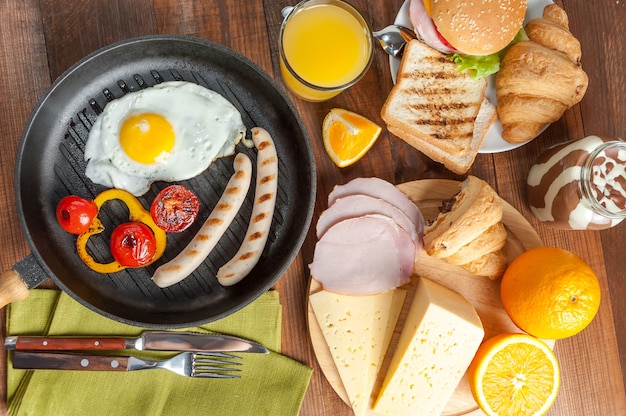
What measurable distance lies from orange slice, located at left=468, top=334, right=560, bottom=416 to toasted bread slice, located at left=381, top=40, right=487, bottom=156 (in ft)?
2.69

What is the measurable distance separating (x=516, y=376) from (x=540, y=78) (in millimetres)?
1188

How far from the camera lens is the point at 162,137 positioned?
2.36 meters

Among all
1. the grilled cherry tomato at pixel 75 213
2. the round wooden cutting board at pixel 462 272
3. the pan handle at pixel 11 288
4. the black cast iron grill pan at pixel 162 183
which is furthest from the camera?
the round wooden cutting board at pixel 462 272

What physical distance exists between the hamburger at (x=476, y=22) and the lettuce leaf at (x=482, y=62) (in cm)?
4

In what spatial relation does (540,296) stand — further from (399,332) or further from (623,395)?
(623,395)

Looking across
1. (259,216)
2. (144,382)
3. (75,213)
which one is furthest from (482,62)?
(144,382)

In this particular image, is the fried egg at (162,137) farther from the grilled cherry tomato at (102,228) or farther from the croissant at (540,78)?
the croissant at (540,78)

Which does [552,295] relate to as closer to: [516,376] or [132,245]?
[516,376]

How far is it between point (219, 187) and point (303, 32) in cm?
72

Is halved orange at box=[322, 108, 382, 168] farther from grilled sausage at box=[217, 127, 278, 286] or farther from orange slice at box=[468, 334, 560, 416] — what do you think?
orange slice at box=[468, 334, 560, 416]

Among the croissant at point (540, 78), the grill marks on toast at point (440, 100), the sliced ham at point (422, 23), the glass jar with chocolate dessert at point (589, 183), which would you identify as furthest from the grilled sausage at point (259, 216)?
the glass jar with chocolate dessert at point (589, 183)

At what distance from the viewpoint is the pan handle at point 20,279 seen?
212 cm

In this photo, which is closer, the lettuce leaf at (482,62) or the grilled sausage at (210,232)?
the grilled sausage at (210,232)

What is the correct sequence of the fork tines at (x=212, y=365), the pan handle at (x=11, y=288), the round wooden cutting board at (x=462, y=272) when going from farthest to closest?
1. the round wooden cutting board at (x=462, y=272)
2. the fork tines at (x=212, y=365)
3. the pan handle at (x=11, y=288)
